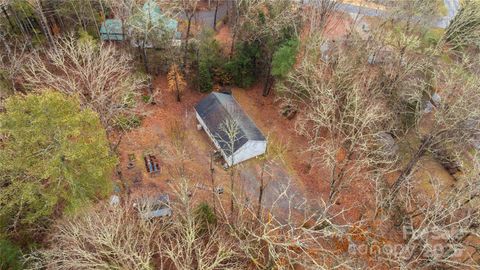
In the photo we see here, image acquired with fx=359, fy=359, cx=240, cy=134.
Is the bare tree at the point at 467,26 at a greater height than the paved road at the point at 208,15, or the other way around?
the bare tree at the point at 467,26

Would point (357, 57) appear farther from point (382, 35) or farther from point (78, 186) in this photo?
point (78, 186)

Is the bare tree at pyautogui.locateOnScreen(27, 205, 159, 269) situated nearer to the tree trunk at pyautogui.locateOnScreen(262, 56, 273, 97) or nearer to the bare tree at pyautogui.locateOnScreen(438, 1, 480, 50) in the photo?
the tree trunk at pyautogui.locateOnScreen(262, 56, 273, 97)

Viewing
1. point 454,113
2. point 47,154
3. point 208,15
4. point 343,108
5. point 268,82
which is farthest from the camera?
point 208,15

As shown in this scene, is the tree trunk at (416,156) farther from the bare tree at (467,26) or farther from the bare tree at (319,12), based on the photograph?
the bare tree at (319,12)

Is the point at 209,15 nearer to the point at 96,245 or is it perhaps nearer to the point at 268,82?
the point at 268,82

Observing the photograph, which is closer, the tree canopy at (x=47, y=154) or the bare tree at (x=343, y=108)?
the tree canopy at (x=47, y=154)

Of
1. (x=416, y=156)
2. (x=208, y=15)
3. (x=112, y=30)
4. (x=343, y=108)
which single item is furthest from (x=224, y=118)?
(x=208, y=15)

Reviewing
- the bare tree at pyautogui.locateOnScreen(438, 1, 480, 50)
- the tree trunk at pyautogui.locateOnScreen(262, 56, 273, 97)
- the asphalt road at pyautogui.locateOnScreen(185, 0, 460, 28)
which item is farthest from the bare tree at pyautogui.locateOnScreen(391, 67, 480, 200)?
the asphalt road at pyautogui.locateOnScreen(185, 0, 460, 28)

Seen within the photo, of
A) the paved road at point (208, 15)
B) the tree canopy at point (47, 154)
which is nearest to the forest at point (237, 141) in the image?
the tree canopy at point (47, 154)
